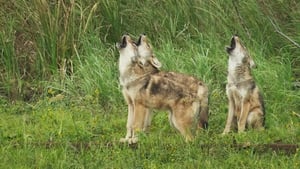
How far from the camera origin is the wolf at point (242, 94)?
32.5 feet

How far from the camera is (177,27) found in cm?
1407

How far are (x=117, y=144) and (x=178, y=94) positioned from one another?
1.04 m

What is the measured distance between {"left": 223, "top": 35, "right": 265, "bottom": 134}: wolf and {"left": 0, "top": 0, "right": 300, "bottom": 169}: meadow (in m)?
0.24

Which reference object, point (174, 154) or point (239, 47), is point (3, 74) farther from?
point (174, 154)

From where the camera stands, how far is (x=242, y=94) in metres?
9.92

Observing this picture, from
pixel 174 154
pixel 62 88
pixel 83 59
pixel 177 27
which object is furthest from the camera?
pixel 177 27

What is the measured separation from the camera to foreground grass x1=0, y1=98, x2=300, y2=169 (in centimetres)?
798

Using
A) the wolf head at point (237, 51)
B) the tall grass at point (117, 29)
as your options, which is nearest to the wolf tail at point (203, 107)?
the wolf head at point (237, 51)

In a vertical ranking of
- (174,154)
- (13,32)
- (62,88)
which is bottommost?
(174,154)

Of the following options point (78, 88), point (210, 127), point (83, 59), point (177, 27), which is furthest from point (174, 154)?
point (177, 27)

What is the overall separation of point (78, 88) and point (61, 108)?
0.96m

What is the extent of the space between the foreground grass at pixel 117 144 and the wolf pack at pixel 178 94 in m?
0.20

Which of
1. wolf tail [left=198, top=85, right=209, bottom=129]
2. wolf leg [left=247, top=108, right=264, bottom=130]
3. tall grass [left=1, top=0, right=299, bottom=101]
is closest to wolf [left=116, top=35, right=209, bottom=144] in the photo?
wolf tail [left=198, top=85, right=209, bottom=129]

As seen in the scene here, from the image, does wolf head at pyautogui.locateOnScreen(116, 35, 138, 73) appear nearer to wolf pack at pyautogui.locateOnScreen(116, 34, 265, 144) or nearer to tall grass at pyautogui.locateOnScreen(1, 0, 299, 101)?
wolf pack at pyautogui.locateOnScreen(116, 34, 265, 144)
